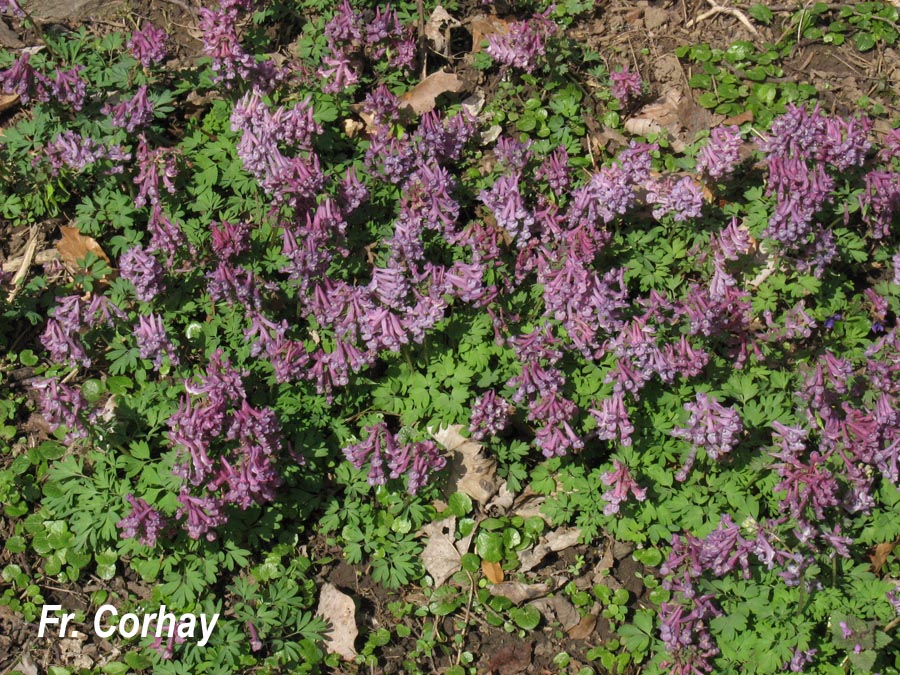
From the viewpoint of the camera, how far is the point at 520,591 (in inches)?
229

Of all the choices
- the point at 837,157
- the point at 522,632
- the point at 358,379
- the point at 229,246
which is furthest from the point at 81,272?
the point at 837,157

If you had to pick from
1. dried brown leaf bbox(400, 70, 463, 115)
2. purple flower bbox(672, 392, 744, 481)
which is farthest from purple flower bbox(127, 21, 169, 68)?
purple flower bbox(672, 392, 744, 481)

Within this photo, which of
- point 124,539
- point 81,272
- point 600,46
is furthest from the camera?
point 600,46

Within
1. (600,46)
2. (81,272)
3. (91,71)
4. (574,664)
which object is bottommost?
(574,664)

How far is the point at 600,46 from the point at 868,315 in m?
3.19

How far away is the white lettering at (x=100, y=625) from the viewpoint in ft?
18.6

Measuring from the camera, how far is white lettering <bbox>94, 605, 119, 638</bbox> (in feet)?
18.6

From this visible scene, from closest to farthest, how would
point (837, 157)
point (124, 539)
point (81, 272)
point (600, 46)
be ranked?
point (124, 539)
point (837, 157)
point (81, 272)
point (600, 46)

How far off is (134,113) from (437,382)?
2909 millimetres

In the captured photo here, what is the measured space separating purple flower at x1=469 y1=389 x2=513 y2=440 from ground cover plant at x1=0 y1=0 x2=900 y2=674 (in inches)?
1.3

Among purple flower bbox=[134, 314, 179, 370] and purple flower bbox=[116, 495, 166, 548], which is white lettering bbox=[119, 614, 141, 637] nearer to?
purple flower bbox=[116, 495, 166, 548]

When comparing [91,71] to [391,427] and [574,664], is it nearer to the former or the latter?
[391,427]

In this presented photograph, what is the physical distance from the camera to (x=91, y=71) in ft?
23.3

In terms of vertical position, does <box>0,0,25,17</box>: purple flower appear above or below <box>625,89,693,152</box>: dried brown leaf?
above
